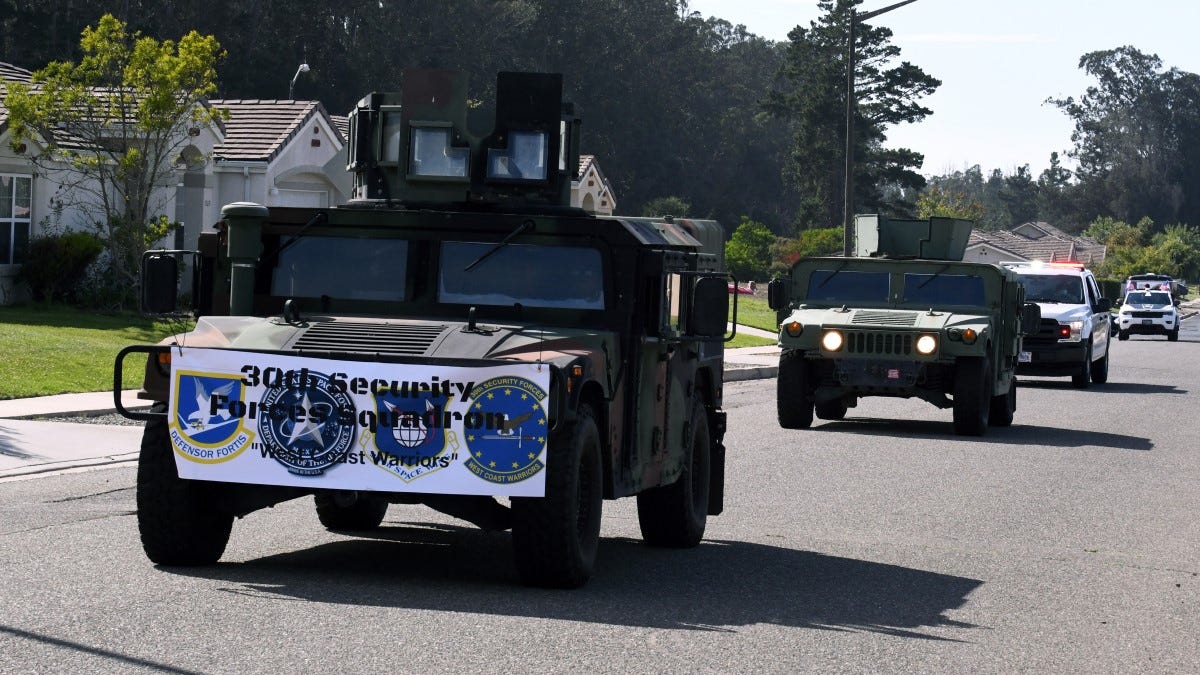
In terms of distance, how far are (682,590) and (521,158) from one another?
2532 mm

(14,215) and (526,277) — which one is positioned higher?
(14,215)

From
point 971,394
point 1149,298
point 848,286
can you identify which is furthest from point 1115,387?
point 1149,298

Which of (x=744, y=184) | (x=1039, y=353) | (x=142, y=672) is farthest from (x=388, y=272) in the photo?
(x=744, y=184)

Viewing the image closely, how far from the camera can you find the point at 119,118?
30.5m

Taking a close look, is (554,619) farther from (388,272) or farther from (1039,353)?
(1039,353)

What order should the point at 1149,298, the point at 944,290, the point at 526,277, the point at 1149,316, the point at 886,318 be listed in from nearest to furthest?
the point at 526,277 < the point at 886,318 < the point at 944,290 < the point at 1149,316 < the point at 1149,298

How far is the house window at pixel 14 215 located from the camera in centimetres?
3073

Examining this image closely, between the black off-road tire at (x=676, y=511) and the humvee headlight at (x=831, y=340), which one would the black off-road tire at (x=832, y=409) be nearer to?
the humvee headlight at (x=831, y=340)

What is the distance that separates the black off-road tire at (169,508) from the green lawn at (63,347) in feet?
25.9

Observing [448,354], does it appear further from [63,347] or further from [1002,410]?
[63,347]

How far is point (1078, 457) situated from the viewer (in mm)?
17750

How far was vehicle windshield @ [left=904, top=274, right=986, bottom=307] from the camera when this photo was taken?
805 inches

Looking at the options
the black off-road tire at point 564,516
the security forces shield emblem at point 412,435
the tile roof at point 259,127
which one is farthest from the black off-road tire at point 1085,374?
the security forces shield emblem at point 412,435

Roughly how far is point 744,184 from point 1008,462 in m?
104
